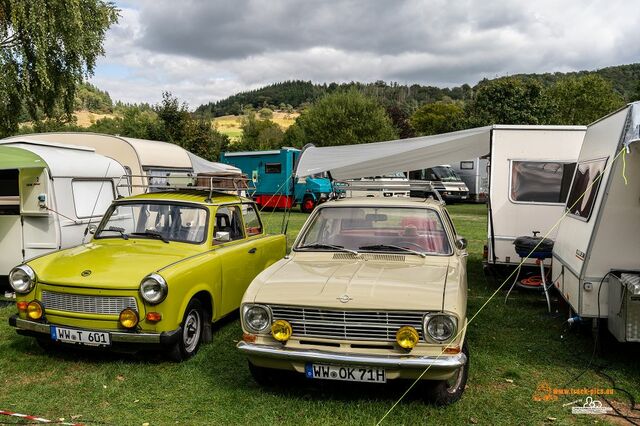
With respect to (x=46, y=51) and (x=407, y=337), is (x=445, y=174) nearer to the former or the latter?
(x=46, y=51)

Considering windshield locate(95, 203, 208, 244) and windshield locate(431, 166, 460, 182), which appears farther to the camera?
windshield locate(431, 166, 460, 182)

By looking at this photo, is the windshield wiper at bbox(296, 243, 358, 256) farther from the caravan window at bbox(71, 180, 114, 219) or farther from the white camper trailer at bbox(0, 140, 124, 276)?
the caravan window at bbox(71, 180, 114, 219)

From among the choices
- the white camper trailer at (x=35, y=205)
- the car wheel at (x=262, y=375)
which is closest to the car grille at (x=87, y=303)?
the car wheel at (x=262, y=375)

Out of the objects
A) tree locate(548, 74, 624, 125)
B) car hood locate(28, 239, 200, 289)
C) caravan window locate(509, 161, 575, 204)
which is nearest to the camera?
car hood locate(28, 239, 200, 289)

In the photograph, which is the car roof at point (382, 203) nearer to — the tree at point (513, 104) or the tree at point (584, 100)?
the tree at point (513, 104)

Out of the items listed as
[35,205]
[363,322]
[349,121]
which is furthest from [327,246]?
[349,121]

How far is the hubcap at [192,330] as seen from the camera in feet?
17.6

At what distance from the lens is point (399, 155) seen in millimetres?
8523

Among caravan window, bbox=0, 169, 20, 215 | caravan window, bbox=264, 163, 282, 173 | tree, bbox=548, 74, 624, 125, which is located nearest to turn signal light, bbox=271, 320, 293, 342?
caravan window, bbox=0, 169, 20, 215

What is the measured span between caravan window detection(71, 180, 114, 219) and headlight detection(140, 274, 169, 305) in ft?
13.6

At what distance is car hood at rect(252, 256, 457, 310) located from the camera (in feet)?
13.1

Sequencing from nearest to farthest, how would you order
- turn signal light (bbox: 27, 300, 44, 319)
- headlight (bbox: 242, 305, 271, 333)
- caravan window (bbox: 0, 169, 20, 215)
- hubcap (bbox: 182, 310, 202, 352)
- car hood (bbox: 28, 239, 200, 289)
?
1. headlight (bbox: 242, 305, 271, 333)
2. car hood (bbox: 28, 239, 200, 289)
3. turn signal light (bbox: 27, 300, 44, 319)
4. hubcap (bbox: 182, 310, 202, 352)
5. caravan window (bbox: 0, 169, 20, 215)

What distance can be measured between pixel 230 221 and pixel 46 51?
12362 mm

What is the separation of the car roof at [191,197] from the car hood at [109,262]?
2.06 ft
